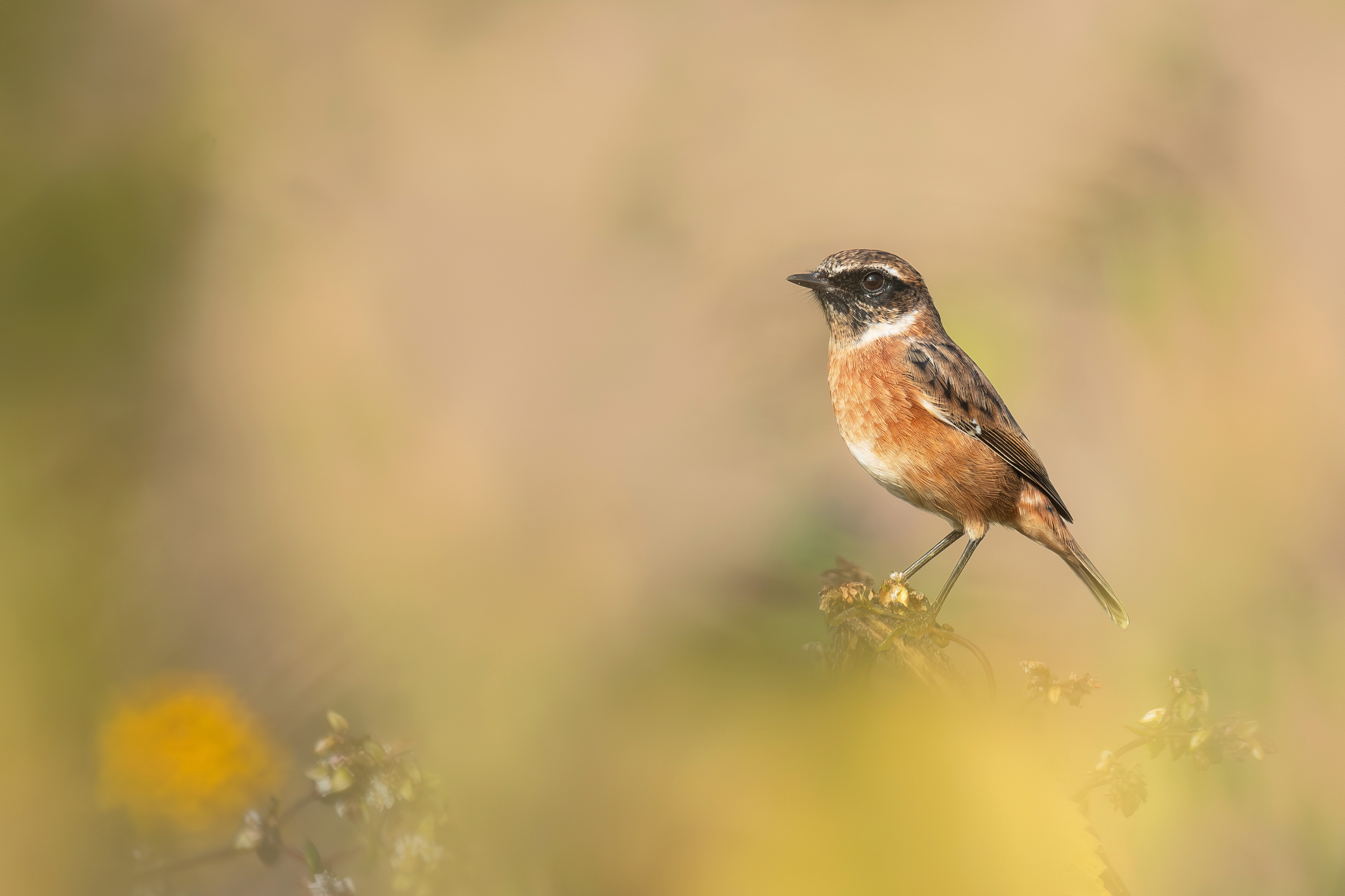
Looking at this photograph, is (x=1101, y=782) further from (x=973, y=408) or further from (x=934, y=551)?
(x=973, y=408)

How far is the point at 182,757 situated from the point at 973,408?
2.40m

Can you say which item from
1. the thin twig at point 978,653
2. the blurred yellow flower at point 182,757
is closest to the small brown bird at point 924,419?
the thin twig at point 978,653

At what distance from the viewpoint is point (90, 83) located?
1.76 meters

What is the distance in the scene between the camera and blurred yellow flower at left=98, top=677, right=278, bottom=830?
137 centimetres

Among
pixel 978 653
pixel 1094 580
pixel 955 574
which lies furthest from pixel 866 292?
pixel 978 653

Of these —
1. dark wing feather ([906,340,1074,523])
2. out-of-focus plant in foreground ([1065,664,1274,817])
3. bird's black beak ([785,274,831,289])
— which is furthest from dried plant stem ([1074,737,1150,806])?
bird's black beak ([785,274,831,289])

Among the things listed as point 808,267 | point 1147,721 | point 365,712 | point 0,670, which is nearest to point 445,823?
point 365,712

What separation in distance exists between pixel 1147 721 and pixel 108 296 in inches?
74.4

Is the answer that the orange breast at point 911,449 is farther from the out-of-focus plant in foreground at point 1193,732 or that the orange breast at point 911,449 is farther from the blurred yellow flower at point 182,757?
the blurred yellow flower at point 182,757

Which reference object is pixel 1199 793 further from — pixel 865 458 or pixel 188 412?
pixel 188 412

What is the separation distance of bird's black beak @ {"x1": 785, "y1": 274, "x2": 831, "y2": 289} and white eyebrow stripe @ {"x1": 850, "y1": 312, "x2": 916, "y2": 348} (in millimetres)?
244

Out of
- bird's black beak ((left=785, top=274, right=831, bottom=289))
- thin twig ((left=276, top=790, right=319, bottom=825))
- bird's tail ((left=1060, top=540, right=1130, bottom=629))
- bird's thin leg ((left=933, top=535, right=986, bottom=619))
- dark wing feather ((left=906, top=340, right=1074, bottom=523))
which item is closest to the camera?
thin twig ((left=276, top=790, right=319, bottom=825))

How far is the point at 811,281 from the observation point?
2896 millimetres

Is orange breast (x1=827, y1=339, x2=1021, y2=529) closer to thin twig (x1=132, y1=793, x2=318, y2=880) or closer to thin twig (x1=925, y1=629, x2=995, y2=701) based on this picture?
thin twig (x1=925, y1=629, x2=995, y2=701)
